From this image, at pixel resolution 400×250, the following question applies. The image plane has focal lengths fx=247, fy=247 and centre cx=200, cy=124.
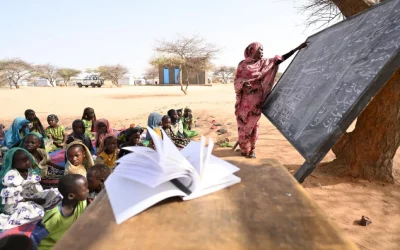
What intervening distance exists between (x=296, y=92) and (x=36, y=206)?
2.89m

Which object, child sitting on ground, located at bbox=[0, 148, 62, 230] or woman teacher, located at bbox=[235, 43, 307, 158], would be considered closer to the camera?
child sitting on ground, located at bbox=[0, 148, 62, 230]

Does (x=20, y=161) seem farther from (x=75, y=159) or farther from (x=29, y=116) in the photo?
(x=29, y=116)

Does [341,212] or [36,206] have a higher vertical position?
[36,206]

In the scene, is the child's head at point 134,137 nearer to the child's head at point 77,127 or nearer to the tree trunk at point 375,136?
the child's head at point 77,127

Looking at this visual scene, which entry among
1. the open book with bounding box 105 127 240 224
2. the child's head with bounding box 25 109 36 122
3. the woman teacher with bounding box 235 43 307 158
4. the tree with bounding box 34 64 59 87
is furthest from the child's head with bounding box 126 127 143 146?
the tree with bounding box 34 64 59 87

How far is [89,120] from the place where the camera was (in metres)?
6.18

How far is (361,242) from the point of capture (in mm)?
2227

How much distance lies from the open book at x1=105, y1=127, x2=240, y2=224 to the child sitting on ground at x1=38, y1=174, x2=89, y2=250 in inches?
45.5

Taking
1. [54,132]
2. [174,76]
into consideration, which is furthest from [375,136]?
[174,76]

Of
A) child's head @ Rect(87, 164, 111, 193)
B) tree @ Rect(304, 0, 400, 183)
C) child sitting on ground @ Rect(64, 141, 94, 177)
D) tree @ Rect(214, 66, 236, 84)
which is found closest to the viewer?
child's head @ Rect(87, 164, 111, 193)

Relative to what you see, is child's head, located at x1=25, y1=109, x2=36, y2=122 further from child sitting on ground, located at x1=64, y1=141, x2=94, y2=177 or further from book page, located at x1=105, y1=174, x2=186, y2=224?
book page, located at x1=105, y1=174, x2=186, y2=224

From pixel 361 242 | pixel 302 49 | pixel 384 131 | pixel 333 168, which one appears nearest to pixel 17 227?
pixel 361 242

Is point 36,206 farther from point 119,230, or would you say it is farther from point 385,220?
point 385,220

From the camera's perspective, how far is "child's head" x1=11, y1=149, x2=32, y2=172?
262 centimetres
